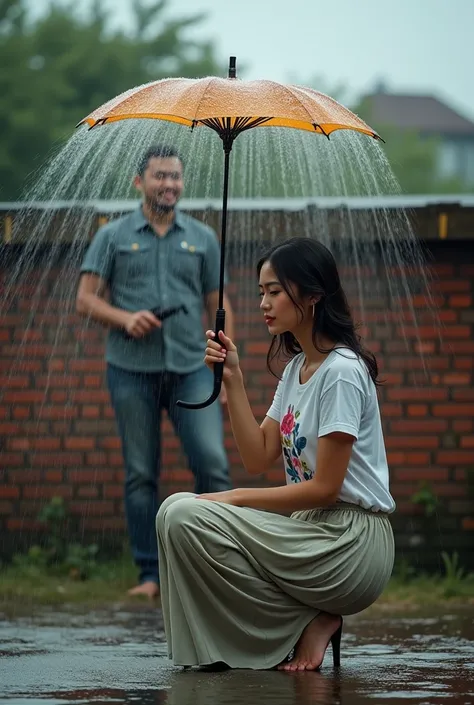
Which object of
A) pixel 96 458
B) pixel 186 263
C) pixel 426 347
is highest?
pixel 186 263

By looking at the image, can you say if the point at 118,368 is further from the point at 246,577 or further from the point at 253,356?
the point at 246,577

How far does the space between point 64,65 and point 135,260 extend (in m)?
31.3

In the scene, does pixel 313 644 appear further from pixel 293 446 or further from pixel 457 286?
pixel 457 286

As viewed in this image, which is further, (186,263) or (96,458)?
(96,458)

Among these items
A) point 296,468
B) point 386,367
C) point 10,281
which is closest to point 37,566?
point 10,281

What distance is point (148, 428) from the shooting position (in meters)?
7.40

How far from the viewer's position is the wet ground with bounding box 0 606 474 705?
14.0 ft

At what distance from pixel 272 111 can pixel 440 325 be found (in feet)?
12.6

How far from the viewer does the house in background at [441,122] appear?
98.2m

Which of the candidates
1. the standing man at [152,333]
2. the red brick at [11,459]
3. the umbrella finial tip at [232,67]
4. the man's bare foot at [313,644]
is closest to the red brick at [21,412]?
the red brick at [11,459]

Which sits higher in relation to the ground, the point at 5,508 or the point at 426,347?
the point at 426,347

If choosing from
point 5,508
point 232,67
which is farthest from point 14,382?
point 232,67

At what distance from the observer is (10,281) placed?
910cm

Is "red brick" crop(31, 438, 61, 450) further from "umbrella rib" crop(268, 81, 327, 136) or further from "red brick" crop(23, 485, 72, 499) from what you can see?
"umbrella rib" crop(268, 81, 327, 136)
